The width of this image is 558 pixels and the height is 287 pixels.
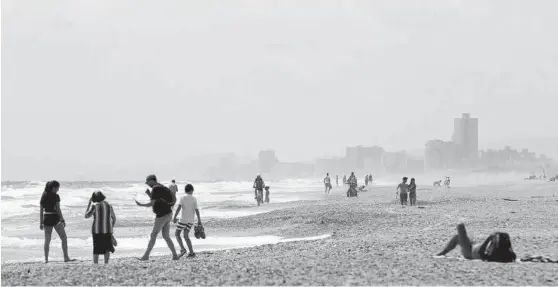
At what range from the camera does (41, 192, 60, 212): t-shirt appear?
13.8 meters

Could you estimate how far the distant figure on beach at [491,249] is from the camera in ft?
39.5

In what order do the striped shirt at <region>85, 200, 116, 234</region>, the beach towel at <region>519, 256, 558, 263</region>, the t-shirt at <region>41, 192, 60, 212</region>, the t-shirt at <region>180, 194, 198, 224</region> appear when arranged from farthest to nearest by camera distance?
the t-shirt at <region>41, 192, 60, 212</region>
the t-shirt at <region>180, 194, 198, 224</region>
the striped shirt at <region>85, 200, 116, 234</region>
the beach towel at <region>519, 256, 558, 263</region>

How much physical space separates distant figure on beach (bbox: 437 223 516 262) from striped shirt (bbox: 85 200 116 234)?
6.36m

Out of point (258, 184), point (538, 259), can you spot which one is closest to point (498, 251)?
point (538, 259)

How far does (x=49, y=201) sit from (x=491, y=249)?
8411 mm

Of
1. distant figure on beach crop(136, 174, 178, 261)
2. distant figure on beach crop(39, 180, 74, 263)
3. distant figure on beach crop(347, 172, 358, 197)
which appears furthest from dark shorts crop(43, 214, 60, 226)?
distant figure on beach crop(347, 172, 358, 197)

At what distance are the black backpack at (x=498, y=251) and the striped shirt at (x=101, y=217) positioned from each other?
672 centimetres

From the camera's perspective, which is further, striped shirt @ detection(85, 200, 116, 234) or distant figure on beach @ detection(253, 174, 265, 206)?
distant figure on beach @ detection(253, 174, 265, 206)

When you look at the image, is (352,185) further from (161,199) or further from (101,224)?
(101,224)

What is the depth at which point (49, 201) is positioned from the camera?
545 inches

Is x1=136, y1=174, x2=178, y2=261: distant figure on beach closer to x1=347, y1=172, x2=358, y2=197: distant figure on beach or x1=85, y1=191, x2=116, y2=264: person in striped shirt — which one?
x1=85, y1=191, x2=116, y2=264: person in striped shirt

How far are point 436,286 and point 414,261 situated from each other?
6.75 feet

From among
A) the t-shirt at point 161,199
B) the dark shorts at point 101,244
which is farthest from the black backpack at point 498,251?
the dark shorts at point 101,244

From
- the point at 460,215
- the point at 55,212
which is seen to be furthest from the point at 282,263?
the point at 460,215
